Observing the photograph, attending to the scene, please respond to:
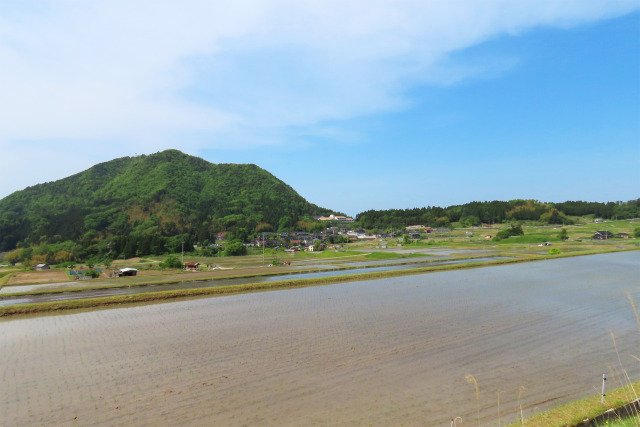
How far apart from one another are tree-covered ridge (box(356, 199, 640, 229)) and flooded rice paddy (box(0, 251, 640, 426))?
109 meters

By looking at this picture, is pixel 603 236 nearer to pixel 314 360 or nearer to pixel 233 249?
pixel 233 249

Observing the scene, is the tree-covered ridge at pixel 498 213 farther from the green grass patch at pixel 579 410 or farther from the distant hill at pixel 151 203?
the green grass patch at pixel 579 410

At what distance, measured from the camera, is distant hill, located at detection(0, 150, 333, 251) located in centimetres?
8512

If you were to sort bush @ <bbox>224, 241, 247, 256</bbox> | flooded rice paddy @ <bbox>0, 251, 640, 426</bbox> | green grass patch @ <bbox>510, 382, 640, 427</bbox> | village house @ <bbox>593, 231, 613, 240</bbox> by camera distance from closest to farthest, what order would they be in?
green grass patch @ <bbox>510, 382, 640, 427</bbox>, flooded rice paddy @ <bbox>0, 251, 640, 426</bbox>, bush @ <bbox>224, 241, 247, 256</bbox>, village house @ <bbox>593, 231, 613, 240</bbox>

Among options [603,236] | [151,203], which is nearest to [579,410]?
[603,236]

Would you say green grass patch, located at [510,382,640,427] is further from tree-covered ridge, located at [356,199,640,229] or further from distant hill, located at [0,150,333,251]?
tree-covered ridge, located at [356,199,640,229]

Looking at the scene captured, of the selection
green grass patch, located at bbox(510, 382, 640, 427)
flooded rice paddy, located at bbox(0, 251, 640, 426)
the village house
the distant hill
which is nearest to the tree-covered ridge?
the distant hill

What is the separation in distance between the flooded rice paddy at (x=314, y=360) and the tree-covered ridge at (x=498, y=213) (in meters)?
109

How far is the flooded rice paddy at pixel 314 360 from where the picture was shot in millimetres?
7328

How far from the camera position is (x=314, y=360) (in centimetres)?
1002

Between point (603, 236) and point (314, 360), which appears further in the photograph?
point (603, 236)

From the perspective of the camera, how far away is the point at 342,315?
50.4ft

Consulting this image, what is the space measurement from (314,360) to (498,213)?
415ft

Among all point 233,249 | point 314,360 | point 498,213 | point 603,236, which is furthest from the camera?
point 498,213
